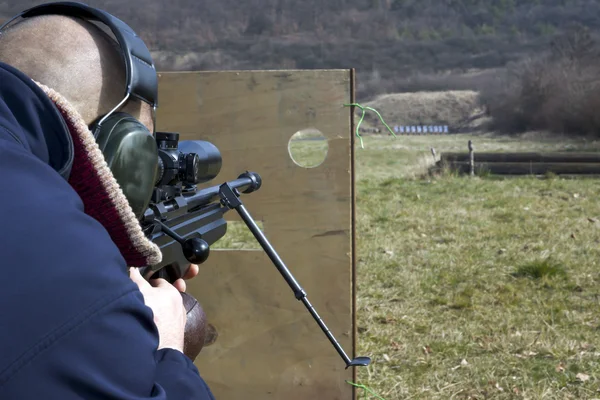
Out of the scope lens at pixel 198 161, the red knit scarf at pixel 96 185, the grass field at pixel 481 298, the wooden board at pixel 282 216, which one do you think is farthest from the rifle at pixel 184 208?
the grass field at pixel 481 298

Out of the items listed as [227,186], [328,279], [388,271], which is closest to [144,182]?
[227,186]

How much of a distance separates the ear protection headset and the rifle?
0.81 ft

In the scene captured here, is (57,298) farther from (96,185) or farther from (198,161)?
(198,161)

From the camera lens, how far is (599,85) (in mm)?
26172

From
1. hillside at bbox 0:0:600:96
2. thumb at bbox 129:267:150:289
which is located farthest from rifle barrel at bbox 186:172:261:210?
hillside at bbox 0:0:600:96

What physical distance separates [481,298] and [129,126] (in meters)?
3.82

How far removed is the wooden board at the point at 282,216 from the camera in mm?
2627

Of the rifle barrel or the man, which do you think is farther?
the rifle barrel

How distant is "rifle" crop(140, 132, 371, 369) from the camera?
55.5 inches

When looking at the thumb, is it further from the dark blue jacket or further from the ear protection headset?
the dark blue jacket

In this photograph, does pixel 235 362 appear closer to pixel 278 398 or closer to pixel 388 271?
pixel 278 398

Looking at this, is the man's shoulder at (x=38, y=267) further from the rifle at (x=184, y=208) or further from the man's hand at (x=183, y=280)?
the man's hand at (x=183, y=280)

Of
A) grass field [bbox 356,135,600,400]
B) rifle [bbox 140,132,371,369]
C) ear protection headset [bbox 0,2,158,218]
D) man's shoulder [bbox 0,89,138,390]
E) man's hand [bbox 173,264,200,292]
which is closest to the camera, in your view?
man's shoulder [bbox 0,89,138,390]

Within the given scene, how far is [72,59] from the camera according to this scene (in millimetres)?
1067
